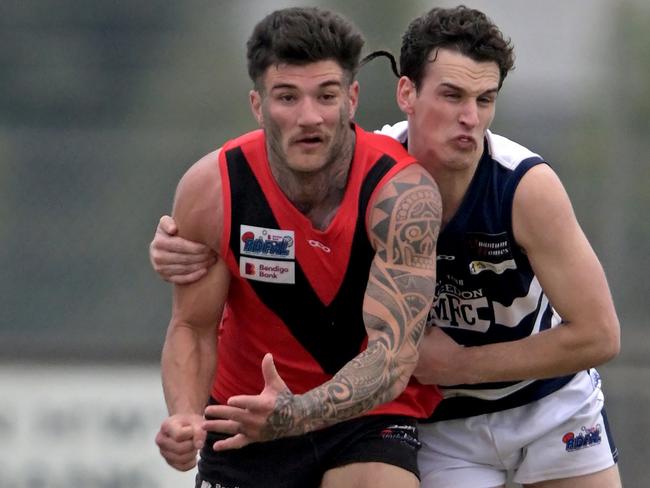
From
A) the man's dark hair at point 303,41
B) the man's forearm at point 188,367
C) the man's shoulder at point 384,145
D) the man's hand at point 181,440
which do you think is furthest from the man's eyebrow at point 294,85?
the man's hand at point 181,440

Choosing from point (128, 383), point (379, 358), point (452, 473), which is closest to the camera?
point (379, 358)

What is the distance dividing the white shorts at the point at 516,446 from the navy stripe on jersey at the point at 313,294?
577 millimetres

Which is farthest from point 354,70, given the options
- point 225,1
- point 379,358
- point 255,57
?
point 225,1

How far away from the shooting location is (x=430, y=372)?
4.15 meters

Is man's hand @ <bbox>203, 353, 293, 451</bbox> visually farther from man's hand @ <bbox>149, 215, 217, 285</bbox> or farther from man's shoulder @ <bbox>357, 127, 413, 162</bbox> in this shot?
man's shoulder @ <bbox>357, 127, 413, 162</bbox>

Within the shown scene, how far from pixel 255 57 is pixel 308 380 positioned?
91 centimetres

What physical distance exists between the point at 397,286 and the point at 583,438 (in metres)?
1.00

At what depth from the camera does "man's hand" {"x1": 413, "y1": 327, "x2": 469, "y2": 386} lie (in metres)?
4.15

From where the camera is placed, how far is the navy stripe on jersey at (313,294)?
3955 millimetres

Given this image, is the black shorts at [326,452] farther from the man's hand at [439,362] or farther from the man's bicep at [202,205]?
the man's bicep at [202,205]

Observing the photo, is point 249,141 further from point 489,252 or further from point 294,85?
point 489,252

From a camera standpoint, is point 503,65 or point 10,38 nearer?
point 503,65

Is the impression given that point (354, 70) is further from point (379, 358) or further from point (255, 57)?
point (379, 358)

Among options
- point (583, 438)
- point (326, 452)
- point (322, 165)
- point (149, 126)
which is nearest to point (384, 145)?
point (322, 165)
